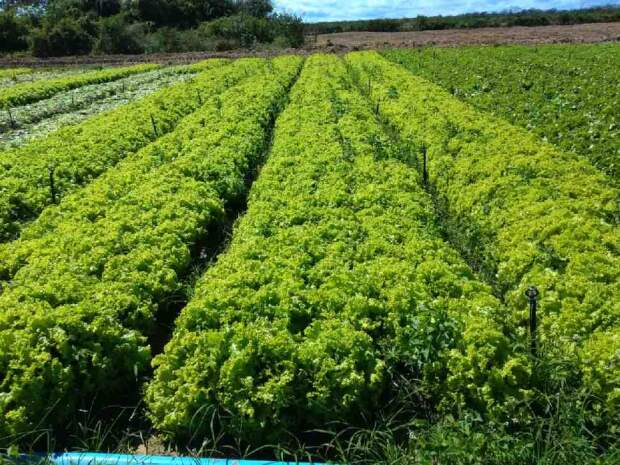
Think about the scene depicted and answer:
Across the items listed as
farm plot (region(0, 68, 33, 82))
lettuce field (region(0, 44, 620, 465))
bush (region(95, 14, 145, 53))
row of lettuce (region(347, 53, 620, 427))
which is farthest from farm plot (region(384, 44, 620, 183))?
bush (region(95, 14, 145, 53))

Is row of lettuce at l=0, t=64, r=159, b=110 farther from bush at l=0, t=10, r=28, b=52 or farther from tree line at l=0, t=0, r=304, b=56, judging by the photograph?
bush at l=0, t=10, r=28, b=52

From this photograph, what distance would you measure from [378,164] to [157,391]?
6.64m

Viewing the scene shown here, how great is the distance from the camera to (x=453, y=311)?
5.57 metres

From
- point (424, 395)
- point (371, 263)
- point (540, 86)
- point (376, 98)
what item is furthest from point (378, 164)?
point (540, 86)

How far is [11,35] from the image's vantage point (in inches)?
2485

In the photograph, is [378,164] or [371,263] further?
[378,164]

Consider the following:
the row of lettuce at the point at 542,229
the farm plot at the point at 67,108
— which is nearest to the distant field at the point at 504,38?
the farm plot at the point at 67,108

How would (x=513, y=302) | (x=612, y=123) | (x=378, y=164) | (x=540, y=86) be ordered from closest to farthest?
(x=513, y=302) → (x=378, y=164) → (x=612, y=123) → (x=540, y=86)

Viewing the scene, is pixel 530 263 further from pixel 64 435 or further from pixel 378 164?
pixel 64 435

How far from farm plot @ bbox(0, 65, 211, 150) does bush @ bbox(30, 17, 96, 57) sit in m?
37.6

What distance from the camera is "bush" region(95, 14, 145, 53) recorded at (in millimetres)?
61625

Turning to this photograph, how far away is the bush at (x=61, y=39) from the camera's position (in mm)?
59812

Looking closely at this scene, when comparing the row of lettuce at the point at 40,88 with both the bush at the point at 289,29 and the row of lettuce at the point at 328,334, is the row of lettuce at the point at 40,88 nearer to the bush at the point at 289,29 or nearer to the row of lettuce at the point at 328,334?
the row of lettuce at the point at 328,334

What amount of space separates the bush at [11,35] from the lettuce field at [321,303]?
63.0 metres
